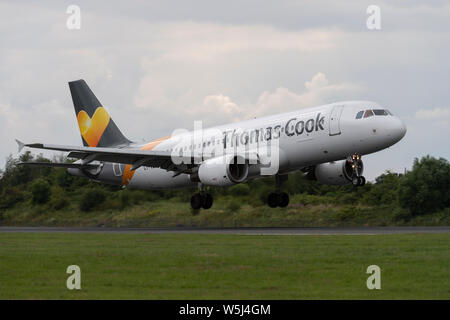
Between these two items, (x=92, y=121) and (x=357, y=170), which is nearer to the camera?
(x=357, y=170)

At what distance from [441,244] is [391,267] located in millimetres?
6856

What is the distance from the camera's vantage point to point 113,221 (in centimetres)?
4978

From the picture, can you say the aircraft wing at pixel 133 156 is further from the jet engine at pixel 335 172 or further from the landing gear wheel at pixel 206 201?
the jet engine at pixel 335 172

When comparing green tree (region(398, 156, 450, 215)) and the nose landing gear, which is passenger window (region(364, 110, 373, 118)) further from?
green tree (region(398, 156, 450, 215))

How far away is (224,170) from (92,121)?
15.6 m

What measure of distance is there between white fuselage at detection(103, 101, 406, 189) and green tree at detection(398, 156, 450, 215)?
1262 cm

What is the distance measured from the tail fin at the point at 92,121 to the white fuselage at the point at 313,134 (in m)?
9.23

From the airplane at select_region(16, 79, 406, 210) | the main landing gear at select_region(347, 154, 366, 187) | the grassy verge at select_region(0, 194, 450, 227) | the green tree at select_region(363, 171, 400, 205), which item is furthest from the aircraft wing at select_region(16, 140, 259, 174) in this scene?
the green tree at select_region(363, 171, 400, 205)

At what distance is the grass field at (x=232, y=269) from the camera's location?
15281 mm

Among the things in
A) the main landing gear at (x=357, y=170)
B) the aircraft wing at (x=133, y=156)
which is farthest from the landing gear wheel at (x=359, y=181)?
the aircraft wing at (x=133, y=156)

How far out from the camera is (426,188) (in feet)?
158

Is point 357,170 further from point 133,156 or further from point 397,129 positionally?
point 133,156

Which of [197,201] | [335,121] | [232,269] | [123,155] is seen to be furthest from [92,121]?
[232,269]
